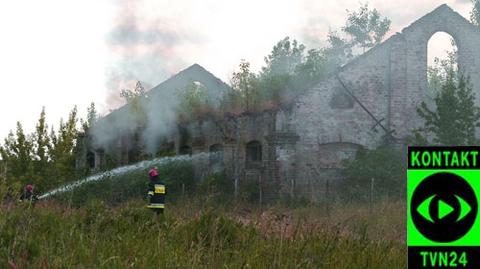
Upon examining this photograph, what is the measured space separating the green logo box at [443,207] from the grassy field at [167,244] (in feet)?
10.1

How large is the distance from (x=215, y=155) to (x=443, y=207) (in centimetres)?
2188

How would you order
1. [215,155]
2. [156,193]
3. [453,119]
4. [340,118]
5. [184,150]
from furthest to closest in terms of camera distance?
[184,150]
[215,155]
[340,118]
[453,119]
[156,193]

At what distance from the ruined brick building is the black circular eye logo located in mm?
18320

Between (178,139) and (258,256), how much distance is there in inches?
807

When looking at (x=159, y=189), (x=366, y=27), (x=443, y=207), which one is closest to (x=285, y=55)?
(x=366, y=27)

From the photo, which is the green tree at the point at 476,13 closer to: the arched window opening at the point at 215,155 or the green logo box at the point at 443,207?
the arched window opening at the point at 215,155

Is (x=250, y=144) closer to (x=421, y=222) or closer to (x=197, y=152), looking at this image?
(x=197, y=152)

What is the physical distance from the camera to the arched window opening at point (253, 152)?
70.2 feet

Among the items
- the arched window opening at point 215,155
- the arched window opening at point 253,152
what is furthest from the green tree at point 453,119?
the arched window opening at point 215,155

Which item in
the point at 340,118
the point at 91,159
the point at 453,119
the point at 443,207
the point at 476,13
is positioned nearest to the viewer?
the point at 443,207

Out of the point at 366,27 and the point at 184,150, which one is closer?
the point at 184,150

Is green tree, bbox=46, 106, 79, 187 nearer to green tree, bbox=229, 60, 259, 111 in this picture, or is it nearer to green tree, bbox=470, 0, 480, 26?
green tree, bbox=229, 60, 259, 111

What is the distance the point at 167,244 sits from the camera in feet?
19.8

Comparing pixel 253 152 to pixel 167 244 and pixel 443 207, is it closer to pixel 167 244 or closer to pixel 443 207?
pixel 167 244
